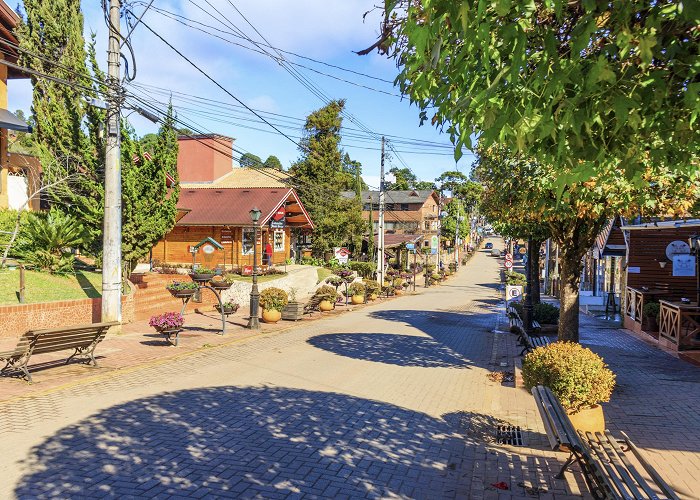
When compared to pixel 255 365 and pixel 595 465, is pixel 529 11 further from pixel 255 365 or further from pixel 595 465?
pixel 255 365

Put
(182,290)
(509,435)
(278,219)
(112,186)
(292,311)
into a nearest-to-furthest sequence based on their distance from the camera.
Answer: (509,435) < (112,186) < (182,290) < (292,311) < (278,219)

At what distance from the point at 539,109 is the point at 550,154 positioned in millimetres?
629

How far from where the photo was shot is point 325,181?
41.9 metres

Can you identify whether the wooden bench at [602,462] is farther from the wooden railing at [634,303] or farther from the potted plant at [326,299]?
the potted plant at [326,299]

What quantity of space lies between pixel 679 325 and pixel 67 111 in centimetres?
1921

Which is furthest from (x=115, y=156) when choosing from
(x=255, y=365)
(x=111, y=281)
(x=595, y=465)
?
(x=595, y=465)

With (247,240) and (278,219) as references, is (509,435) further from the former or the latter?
(278,219)

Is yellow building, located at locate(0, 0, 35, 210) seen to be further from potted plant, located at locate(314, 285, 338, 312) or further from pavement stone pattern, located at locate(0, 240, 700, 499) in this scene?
potted plant, located at locate(314, 285, 338, 312)

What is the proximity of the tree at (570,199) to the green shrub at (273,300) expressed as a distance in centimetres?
938

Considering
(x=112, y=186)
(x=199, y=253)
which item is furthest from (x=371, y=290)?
(x=112, y=186)

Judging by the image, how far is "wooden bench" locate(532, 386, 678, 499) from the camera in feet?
13.7

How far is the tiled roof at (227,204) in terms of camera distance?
31.1m

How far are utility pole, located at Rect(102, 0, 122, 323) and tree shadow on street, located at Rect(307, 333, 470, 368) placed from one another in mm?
5285

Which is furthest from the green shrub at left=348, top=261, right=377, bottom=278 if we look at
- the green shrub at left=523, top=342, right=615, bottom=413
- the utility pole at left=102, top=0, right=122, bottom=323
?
the green shrub at left=523, top=342, right=615, bottom=413
